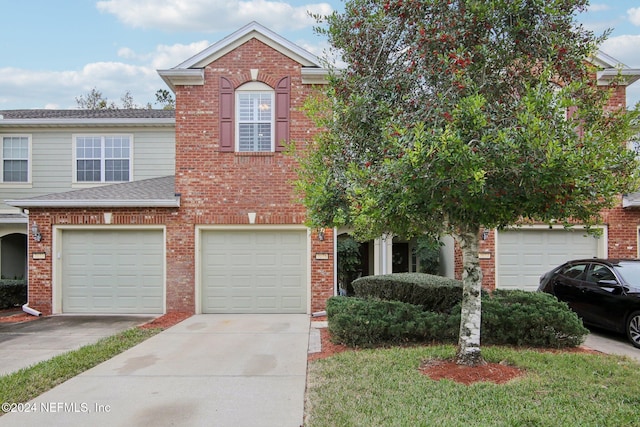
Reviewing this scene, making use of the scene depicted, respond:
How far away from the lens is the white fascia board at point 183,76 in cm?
1145

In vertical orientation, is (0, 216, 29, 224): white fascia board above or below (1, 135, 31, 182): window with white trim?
below

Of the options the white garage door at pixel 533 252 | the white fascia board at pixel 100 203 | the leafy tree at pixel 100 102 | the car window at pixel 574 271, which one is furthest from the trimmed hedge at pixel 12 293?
the leafy tree at pixel 100 102

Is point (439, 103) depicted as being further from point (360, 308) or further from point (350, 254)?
point (350, 254)

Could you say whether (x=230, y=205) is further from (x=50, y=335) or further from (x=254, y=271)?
(x=50, y=335)

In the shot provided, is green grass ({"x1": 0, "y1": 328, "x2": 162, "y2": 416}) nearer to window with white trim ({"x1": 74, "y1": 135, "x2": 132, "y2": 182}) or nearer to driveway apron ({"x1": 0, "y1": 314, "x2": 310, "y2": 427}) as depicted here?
driveway apron ({"x1": 0, "y1": 314, "x2": 310, "y2": 427})

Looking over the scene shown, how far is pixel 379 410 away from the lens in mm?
4855

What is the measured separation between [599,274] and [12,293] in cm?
1477

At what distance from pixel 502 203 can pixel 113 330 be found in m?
7.98

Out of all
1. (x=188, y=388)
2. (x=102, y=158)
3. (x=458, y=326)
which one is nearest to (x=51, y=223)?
(x=102, y=158)

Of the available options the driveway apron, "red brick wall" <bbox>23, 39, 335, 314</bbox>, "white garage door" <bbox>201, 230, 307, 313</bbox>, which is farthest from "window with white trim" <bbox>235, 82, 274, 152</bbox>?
the driveway apron

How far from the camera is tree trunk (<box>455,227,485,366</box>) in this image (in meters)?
6.28

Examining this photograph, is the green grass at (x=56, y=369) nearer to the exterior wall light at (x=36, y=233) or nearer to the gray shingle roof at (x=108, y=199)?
the gray shingle roof at (x=108, y=199)

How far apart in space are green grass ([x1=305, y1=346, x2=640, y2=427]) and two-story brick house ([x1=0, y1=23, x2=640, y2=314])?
5.11 metres

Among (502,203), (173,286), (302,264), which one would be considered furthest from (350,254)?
(502,203)
